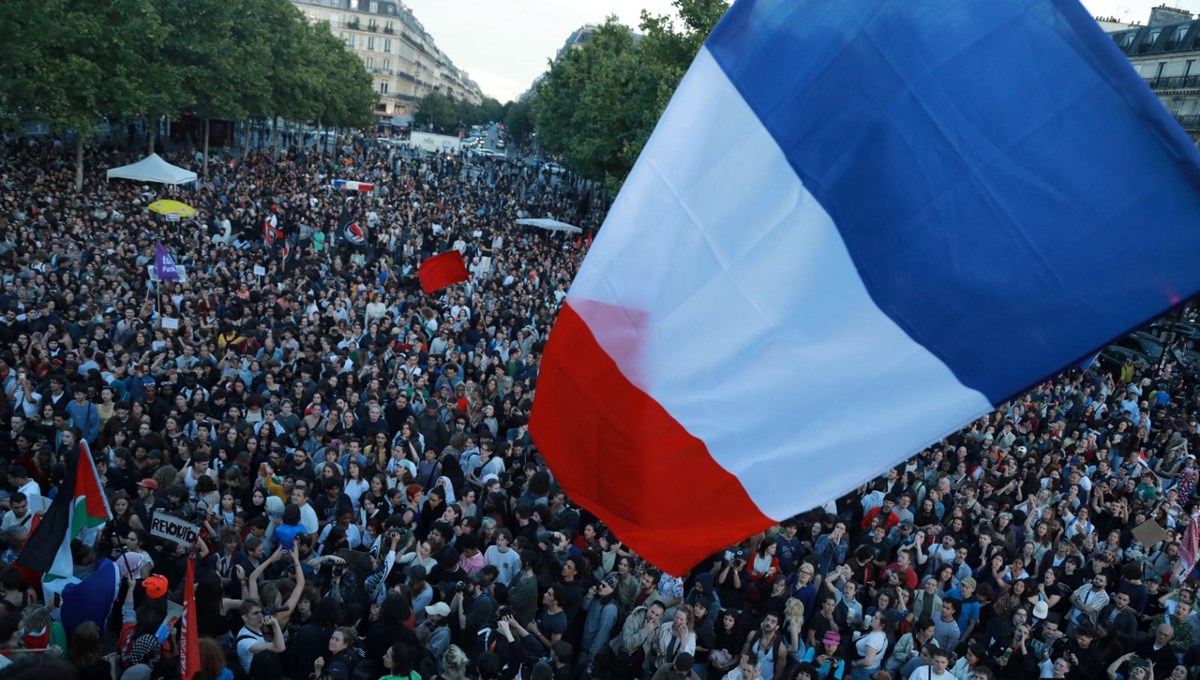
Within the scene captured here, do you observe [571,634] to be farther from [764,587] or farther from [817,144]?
[817,144]

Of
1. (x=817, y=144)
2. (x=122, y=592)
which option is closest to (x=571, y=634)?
(x=122, y=592)

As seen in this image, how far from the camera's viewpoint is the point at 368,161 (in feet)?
172

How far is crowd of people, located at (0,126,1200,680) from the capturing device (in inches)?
267

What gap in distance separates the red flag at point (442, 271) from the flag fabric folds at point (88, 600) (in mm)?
10961

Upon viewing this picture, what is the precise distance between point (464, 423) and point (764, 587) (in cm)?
478

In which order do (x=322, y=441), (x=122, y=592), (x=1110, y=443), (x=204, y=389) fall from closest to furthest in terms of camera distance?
1. (x=122, y=592)
2. (x=322, y=441)
3. (x=204, y=389)
4. (x=1110, y=443)

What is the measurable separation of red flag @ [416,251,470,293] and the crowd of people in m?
0.60

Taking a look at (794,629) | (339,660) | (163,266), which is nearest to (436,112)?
(163,266)

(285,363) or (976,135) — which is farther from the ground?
(976,135)

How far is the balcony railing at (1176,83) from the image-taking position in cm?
4935

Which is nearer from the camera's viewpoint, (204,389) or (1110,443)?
(204,389)

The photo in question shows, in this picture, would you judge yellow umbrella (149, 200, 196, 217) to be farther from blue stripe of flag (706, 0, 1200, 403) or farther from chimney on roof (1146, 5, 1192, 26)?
chimney on roof (1146, 5, 1192, 26)

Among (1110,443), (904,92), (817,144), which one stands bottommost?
(1110,443)

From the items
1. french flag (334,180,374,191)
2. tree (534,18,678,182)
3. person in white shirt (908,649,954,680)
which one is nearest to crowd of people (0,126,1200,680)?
person in white shirt (908,649,954,680)
